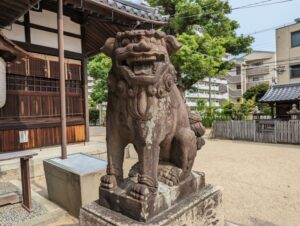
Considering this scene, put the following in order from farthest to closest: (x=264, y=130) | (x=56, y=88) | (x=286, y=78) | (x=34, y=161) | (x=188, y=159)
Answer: (x=286, y=78), (x=264, y=130), (x=56, y=88), (x=34, y=161), (x=188, y=159)

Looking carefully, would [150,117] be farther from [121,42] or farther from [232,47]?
[232,47]

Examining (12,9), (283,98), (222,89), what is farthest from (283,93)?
(222,89)

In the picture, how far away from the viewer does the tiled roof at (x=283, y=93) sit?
39.1 feet

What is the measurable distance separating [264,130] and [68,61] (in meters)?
8.61

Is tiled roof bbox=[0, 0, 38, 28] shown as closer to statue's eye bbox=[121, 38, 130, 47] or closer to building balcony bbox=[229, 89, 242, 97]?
statue's eye bbox=[121, 38, 130, 47]

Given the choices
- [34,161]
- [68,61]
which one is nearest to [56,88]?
[68,61]

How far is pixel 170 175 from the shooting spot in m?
1.71

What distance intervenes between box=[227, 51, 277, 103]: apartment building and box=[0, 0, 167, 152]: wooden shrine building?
91.7ft

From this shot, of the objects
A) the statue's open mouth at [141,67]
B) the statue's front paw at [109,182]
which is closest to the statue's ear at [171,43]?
the statue's open mouth at [141,67]

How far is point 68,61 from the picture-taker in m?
6.67

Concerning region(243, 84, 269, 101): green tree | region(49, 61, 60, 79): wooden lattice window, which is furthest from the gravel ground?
region(243, 84, 269, 101): green tree

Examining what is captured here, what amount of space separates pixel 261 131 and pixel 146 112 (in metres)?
10.2

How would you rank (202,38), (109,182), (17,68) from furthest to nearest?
(202,38) → (17,68) → (109,182)

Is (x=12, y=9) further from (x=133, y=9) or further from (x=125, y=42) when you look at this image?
(x=125, y=42)
